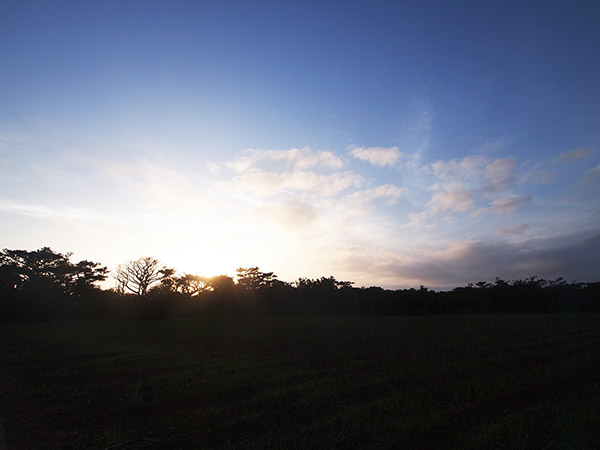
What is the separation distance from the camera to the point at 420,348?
12.9 m

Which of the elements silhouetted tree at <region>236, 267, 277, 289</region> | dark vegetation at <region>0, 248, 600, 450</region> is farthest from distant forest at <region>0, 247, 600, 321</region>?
dark vegetation at <region>0, 248, 600, 450</region>

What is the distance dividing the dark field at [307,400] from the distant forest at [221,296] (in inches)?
1260

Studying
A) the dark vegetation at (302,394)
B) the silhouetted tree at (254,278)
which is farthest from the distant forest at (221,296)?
the dark vegetation at (302,394)

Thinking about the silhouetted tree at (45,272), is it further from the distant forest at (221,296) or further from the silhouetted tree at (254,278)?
the silhouetted tree at (254,278)

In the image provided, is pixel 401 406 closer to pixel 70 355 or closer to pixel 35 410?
pixel 35 410

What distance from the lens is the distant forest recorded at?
38.6 metres

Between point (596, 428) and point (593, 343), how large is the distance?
1217 cm

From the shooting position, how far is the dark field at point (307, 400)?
4.75 meters

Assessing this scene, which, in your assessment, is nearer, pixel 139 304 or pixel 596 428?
pixel 596 428

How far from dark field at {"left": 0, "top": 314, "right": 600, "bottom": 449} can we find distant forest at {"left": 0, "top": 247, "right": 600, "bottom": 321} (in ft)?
105

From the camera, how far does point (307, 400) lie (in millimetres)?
6469

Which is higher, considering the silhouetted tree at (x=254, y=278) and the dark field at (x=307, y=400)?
the silhouetted tree at (x=254, y=278)

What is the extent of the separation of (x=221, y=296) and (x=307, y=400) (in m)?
41.3

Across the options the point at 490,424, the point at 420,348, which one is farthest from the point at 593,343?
the point at 490,424
